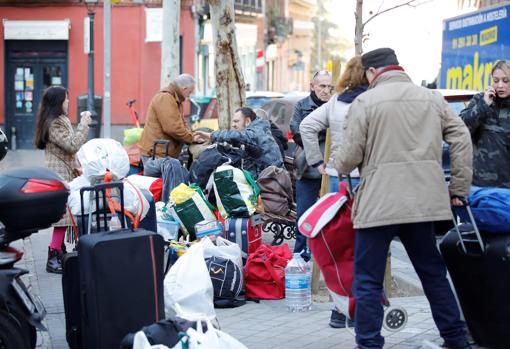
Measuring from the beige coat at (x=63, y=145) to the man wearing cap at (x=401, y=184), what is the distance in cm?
423

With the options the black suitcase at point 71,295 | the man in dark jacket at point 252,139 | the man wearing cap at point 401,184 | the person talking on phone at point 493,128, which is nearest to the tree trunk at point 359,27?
the man in dark jacket at point 252,139

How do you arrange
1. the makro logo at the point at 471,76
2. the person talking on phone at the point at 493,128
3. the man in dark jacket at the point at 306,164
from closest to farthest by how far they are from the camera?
the person talking on phone at the point at 493,128, the man in dark jacket at the point at 306,164, the makro logo at the point at 471,76

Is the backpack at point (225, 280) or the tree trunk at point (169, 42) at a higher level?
the tree trunk at point (169, 42)

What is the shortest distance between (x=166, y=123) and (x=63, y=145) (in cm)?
152

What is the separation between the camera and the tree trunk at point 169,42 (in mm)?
22625

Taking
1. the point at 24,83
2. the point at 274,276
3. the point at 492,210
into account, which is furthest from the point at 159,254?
the point at 24,83

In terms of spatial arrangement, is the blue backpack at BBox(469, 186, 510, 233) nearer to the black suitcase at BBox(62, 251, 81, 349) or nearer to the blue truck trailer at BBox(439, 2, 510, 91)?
the black suitcase at BBox(62, 251, 81, 349)

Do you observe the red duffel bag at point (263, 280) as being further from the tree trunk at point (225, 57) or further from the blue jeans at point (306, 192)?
the tree trunk at point (225, 57)

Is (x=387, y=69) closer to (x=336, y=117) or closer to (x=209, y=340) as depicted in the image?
(x=336, y=117)

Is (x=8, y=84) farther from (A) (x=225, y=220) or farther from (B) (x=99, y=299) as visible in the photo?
(B) (x=99, y=299)

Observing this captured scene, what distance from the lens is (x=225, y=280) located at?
307 inches

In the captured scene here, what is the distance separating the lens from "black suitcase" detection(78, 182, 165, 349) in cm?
583

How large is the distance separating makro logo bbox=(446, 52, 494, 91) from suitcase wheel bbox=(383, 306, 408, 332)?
9.32 meters

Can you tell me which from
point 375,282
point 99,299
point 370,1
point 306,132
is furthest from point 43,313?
point 370,1
